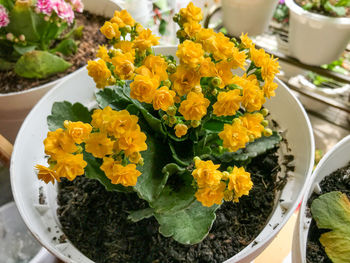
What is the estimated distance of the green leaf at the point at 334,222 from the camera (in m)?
0.54

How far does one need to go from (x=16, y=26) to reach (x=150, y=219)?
0.72 meters

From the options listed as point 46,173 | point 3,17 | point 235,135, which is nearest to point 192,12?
point 235,135

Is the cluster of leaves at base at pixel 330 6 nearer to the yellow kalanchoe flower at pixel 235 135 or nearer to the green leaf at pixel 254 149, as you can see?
the green leaf at pixel 254 149

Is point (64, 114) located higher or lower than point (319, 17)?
lower

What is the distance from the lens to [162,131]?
529 mm

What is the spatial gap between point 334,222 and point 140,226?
0.35 m

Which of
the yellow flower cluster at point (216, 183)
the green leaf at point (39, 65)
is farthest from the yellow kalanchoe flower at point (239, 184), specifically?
the green leaf at point (39, 65)

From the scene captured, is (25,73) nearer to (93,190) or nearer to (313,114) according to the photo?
(93,190)

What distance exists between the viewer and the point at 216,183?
40 cm

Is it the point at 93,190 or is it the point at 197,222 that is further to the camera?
the point at 93,190

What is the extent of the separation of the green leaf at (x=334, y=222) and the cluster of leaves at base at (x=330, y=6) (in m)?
0.63

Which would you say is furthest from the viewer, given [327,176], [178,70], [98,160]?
[327,176]

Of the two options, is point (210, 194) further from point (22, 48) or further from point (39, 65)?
point (22, 48)

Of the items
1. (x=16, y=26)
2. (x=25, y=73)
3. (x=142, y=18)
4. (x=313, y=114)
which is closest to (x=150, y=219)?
(x=25, y=73)
